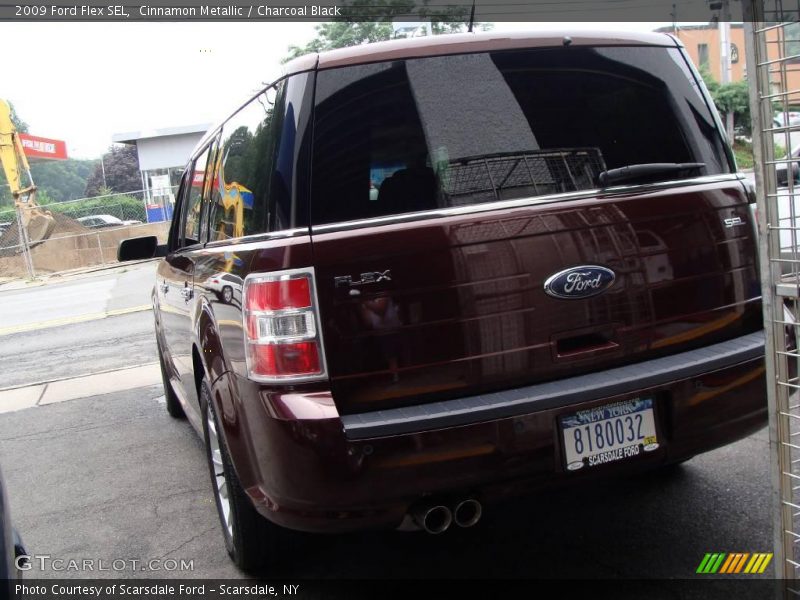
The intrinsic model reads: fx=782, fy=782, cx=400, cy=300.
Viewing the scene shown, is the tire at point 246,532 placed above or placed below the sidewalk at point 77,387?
above

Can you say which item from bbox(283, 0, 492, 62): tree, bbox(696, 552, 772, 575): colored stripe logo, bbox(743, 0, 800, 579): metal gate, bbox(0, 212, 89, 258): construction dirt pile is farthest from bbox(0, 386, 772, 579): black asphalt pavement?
bbox(0, 212, 89, 258): construction dirt pile

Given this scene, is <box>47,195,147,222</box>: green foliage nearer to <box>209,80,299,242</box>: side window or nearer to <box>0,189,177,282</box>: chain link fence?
<box>0,189,177,282</box>: chain link fence

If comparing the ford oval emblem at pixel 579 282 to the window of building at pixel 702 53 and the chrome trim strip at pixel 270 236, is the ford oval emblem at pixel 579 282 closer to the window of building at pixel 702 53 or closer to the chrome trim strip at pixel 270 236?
the chrome trim strip at pixel 270 236

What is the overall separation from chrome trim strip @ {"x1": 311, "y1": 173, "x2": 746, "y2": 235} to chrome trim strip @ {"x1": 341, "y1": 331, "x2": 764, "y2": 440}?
63cm

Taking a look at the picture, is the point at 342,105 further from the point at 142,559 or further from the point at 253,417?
the point at 142,559

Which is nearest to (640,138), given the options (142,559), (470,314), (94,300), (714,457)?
(470,314)

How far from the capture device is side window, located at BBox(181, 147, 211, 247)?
13.7 ft

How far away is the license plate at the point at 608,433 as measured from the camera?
2705mm

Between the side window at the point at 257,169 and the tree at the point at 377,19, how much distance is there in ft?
10.7

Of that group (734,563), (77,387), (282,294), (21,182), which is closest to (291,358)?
(282,294)

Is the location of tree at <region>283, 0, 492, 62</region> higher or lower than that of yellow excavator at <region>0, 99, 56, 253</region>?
higher

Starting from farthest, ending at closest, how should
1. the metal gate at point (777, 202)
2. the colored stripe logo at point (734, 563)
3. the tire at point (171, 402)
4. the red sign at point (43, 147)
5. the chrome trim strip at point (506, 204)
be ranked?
the red sign at point (43, 147) < the tire at point (171, 402) < the colored stripe logo at point (734, 563) < the chrome trim strip at point (506, 204) < the metal gate at point (777, 202)

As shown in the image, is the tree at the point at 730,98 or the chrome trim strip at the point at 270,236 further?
the tree at the point at 730,98

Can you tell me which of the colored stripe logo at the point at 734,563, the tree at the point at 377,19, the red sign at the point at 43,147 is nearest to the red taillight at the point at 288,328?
the colored stripe logo at the point at 734,563
